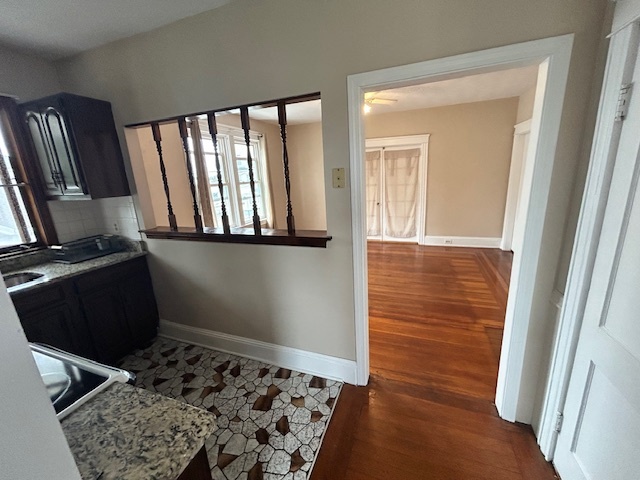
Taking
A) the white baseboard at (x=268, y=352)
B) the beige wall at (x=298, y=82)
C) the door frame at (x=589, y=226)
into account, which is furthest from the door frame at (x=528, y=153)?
the white baseboard at (x=268, y=352)

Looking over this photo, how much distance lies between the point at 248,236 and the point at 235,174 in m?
2.81

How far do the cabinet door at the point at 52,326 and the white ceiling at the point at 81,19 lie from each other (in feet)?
6.12

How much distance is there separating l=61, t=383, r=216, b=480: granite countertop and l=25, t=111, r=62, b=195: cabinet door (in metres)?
→ 2.20

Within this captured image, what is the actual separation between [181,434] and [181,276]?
189 cm

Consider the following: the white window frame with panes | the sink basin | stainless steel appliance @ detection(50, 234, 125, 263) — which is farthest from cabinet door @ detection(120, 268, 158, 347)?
the white window frame with panes

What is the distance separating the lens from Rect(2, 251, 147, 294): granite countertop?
175 centimetres

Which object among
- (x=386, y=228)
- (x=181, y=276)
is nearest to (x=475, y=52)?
(x=181, y=276)

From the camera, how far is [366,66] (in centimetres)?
143

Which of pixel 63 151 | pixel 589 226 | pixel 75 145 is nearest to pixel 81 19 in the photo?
pixel 75 145

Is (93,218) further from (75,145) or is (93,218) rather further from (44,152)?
(75,145)

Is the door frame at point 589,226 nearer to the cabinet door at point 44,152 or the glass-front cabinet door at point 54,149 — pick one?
the glass-front cabinet door at point 54,149

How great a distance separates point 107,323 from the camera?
2.16 metres

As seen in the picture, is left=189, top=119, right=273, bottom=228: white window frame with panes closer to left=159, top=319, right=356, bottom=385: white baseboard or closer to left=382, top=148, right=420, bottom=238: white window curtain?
left=159, top=319, right=356, bottom=385: white baseboard

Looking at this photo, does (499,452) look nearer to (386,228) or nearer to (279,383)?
(279,383)
